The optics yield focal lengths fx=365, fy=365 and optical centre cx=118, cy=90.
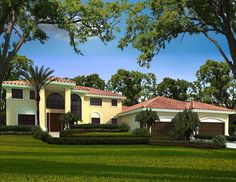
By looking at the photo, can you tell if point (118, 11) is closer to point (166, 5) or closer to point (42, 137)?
point (166, 5)

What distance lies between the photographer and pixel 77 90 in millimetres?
48719

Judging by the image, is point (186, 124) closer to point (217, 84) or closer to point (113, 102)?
point (113, 102)

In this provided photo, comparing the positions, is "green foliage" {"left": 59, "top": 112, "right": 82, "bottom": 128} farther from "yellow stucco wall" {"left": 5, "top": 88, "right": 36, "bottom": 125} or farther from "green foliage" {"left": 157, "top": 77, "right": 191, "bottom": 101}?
"green foliage" {"left": 157, "top": 77, "right": 191, "bottom": 101}

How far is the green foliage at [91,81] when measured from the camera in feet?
237

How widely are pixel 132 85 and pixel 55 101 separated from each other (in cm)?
2411

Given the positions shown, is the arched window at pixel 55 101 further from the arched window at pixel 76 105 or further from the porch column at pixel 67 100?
the porch column at pixel 67 100

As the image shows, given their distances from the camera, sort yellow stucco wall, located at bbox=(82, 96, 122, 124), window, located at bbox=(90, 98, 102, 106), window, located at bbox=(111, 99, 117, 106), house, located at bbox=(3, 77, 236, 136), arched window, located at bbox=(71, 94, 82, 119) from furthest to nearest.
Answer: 1. window, located at bbox=(111, 99, 117, 106)
2. window, located at bbox=(90, 98, 102, 106)
3. yellow stucco wall, located at bbox=(82, 96, 122, 124)
4. arched window, located at bbox=(71, 94, 82, 119)
5. house, located at bbox=(3, 77, 236, 136)

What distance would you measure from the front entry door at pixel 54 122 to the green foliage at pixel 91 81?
23.9 metres

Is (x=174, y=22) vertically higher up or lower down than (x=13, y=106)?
higher up

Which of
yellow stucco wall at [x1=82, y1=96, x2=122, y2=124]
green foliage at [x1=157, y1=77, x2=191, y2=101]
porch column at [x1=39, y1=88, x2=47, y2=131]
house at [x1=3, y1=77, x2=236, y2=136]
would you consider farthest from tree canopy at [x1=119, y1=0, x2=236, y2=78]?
green foliage at [x1=157, y1=77, x2=191, y2=101]

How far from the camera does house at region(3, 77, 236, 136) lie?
44.2 meters

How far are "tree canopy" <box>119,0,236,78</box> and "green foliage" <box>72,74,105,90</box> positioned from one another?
52770 millimetres

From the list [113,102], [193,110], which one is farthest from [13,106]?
[193,110]

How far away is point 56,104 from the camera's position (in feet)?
159
